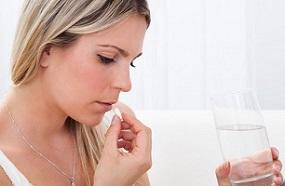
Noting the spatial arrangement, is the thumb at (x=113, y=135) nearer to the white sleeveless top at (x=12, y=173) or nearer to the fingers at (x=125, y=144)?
the fingers at (x=125, y=144)

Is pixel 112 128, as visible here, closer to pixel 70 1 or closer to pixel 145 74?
pixel 70 1

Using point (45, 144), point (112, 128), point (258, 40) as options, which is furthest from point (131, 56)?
point (258, 40)

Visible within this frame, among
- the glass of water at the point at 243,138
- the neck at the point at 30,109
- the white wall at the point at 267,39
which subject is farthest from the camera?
the white wall at the point at 267,39

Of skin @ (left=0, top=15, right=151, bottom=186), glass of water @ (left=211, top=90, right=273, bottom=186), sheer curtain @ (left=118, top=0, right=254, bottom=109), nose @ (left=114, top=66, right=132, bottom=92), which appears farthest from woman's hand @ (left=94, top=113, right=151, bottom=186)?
sheer curtain @ (left=118, top=0, right=254, bottom=109)

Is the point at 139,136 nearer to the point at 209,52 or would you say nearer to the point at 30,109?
the point at 30,109

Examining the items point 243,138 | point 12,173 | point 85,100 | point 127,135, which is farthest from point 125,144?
point 243,138

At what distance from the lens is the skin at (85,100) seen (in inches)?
46.1

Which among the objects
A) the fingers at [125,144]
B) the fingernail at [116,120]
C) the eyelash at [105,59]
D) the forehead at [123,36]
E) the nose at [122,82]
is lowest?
the fingers at [125,144]

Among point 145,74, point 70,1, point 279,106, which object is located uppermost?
point 70,1

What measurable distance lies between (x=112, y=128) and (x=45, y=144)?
209mm

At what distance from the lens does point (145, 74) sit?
91.3 inches

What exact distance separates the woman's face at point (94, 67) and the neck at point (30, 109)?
6 cm

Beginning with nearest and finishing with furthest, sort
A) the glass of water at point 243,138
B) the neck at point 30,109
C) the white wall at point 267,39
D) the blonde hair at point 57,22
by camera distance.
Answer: the glass of water at point 243,138 → the blonde hair at point 57,22 → the neck at point 30,109 → the white wall at point 267,39

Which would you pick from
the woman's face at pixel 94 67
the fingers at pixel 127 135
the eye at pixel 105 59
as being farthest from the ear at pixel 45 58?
the fingers at pixel 127 135
